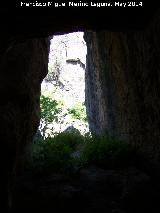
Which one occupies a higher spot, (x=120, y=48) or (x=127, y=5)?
(x=120, y=48)

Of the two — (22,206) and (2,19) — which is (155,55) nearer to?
(2,19)

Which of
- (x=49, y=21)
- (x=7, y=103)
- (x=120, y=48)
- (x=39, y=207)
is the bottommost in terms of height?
(x=39, y=207)

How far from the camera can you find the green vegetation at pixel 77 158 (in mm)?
9961

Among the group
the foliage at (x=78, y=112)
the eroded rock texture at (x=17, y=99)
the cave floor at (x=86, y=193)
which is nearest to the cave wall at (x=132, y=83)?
the cave floor at (x=86, y=193)

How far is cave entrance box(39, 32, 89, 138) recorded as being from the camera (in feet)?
82.6

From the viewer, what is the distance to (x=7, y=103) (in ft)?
27.9

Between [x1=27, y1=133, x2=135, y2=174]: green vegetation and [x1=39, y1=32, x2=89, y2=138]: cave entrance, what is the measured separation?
12170mm

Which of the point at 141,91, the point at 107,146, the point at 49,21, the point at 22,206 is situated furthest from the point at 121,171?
the point at 49,21

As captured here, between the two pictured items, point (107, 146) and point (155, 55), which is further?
point (107, 146)

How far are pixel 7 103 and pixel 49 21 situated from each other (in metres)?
2.38

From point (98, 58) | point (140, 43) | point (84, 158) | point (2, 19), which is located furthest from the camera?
point (98, 58)

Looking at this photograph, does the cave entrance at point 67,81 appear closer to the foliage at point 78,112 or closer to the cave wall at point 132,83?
the foliage at point 78,112

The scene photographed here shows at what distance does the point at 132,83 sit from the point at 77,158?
9.25 ft

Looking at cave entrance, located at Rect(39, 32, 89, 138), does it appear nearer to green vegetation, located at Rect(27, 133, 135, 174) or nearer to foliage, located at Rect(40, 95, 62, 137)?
foliage, located at Rect(40, 95, 62, 137)
